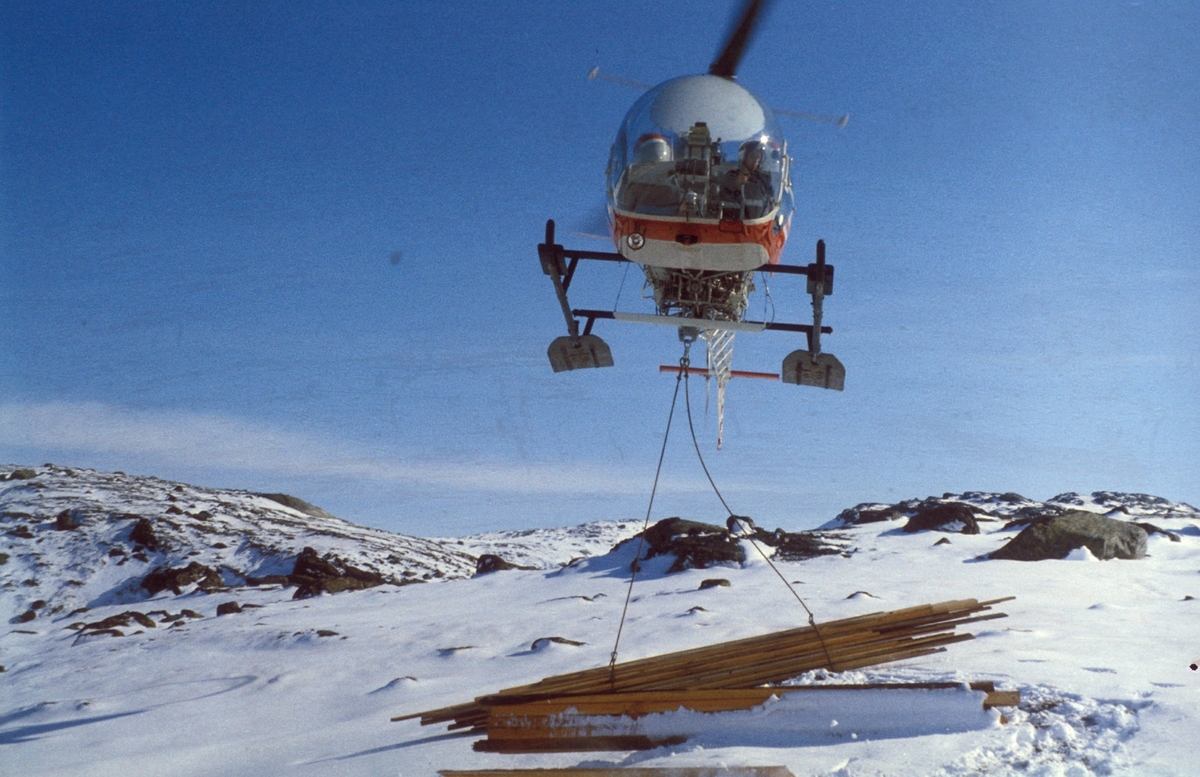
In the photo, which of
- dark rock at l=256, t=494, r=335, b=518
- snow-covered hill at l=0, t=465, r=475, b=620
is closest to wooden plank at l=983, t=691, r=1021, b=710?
snow-covered hill at l=0, t=465, r=475, b=620

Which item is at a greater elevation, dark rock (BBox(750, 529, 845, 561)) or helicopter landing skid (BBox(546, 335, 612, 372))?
helicopter landing skid (BBox(546, 335, 612, 372))

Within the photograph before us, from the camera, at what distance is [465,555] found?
36.8 meters

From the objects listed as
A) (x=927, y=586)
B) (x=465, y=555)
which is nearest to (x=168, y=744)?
(x=927, y=586)

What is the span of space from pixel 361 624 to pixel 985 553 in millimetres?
12615

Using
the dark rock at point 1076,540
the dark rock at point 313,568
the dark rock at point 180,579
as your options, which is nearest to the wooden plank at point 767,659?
the dark rock at point 1076,540

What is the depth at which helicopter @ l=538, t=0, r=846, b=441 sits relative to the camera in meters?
6.68

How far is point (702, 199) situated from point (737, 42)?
5.18ft

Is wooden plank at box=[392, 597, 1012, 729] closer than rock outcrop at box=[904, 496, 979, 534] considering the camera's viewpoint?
Yes

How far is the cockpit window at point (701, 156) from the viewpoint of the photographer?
6.64m

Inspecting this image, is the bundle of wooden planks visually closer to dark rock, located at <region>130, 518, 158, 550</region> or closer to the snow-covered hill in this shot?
the snow-covered hill

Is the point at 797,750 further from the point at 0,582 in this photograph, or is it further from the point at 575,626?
the point at 0,582

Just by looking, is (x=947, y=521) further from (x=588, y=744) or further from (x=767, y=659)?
(x=588, y=744)

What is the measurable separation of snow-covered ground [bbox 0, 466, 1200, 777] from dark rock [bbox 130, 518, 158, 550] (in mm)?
2823

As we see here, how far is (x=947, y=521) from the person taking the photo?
2094cm
